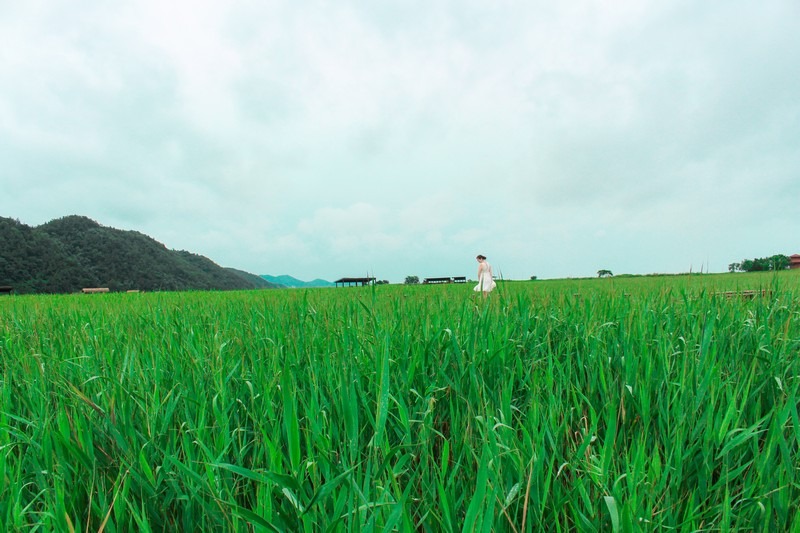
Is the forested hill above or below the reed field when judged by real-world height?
above

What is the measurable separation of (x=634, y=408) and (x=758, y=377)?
835 millimetres

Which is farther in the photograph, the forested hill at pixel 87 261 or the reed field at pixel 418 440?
the forested hill at pixel 87 261

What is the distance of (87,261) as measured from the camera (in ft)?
219

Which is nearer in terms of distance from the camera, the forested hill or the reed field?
the reed field

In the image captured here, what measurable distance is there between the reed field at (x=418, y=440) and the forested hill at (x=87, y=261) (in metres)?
46.0

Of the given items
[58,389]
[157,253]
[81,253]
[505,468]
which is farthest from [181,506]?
[157,253]

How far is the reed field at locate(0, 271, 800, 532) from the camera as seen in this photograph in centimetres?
108

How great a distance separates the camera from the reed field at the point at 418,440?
108cm

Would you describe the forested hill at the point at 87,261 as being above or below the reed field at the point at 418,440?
above

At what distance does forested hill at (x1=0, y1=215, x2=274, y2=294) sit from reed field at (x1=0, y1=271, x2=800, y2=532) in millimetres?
45953

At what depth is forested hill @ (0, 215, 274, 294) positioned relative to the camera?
52688 millimetres

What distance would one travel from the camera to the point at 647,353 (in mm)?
2082

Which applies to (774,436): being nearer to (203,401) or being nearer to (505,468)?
(505,468)

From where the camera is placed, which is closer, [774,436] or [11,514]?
[11,514]
